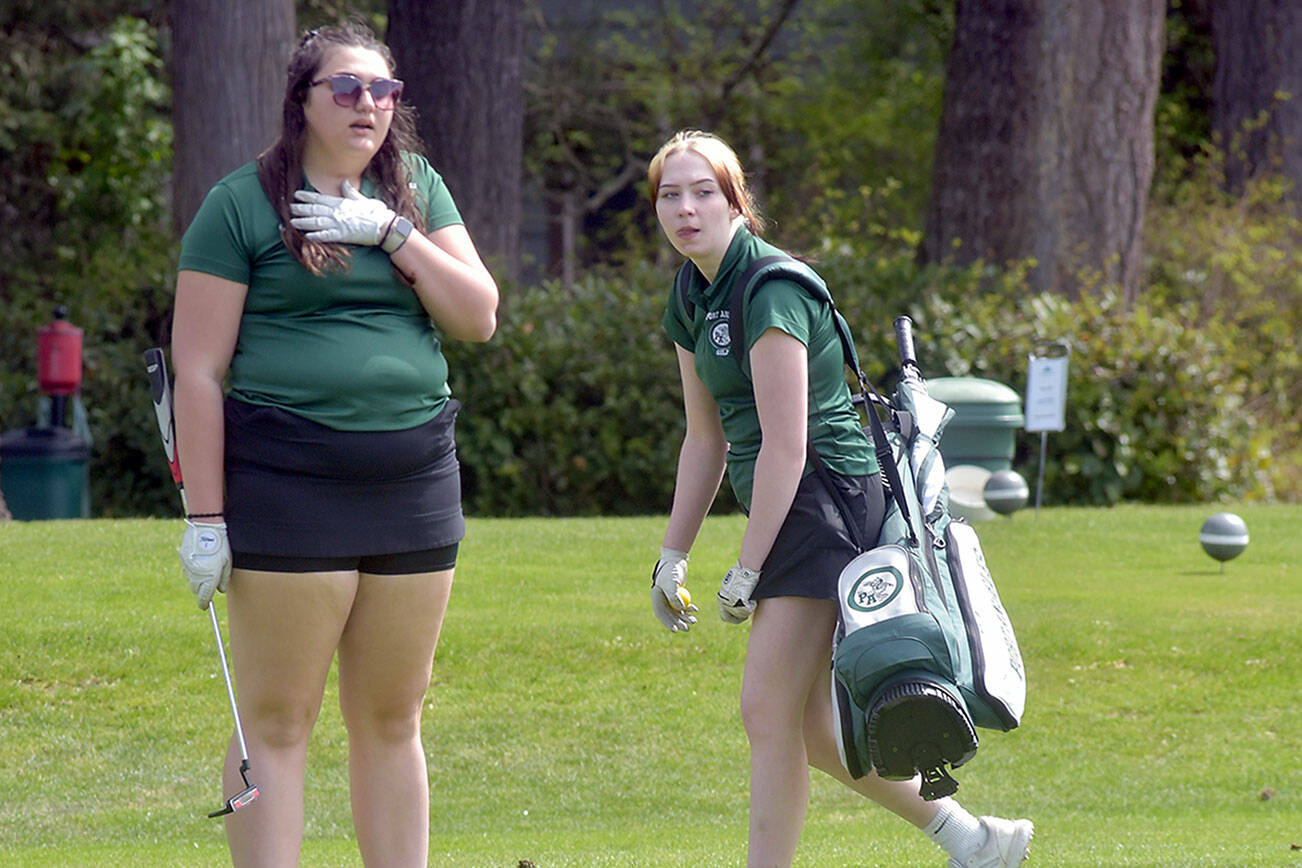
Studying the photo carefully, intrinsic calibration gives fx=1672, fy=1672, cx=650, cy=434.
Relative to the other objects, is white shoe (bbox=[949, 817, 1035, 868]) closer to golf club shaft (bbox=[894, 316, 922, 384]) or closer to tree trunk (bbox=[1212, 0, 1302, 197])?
golf club shaft (bbox=[894, 316, 922, 384])

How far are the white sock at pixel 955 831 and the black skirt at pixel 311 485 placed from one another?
1.53 m

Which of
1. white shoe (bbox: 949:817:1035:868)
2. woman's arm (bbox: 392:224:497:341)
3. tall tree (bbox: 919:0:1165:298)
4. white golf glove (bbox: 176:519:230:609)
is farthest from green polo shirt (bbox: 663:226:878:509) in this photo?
tall tree (bbox: 919:0:1165:298)

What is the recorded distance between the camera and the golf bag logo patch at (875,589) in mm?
3518

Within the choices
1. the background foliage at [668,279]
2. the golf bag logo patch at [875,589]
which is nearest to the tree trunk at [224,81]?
the background foliage at [668,279]

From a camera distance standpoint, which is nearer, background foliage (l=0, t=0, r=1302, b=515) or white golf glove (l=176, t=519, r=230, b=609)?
white golf glove (l=176, t=519, r=230, b=609)

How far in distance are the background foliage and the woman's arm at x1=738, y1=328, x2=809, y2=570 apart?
8.08 metres

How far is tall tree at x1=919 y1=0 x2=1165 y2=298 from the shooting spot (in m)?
13.6

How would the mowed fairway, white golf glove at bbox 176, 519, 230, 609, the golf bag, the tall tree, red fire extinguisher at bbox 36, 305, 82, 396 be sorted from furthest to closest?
the tall tree < red fire extinguisher at bbox 36, 305, 82, 396 < the mowed fairway < the golf bag < white golf glove at bbox 176, 519, 230, 609

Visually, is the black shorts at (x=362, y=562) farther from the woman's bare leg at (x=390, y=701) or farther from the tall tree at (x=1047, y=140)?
the tall tree at (x=1047, y=140)

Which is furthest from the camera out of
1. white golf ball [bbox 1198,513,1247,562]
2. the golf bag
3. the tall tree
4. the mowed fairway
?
the tall tree

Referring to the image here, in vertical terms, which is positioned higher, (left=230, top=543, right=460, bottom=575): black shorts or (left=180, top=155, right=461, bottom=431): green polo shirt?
(left=180, top=155, right=461, bottom=431): green polo shirt

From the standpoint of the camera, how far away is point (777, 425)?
361 cm

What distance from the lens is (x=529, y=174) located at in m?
20.9

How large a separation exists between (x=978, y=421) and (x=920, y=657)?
6.99m
